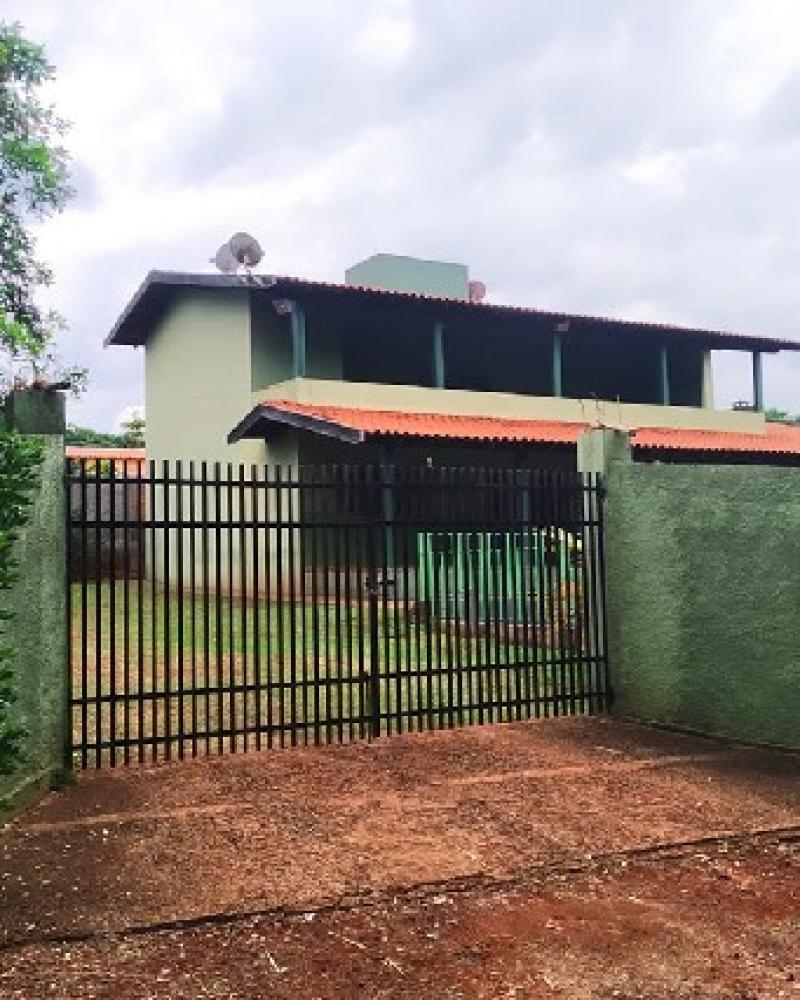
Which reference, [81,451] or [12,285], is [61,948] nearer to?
[12,285]

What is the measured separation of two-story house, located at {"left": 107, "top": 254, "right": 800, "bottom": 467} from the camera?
60.3ft

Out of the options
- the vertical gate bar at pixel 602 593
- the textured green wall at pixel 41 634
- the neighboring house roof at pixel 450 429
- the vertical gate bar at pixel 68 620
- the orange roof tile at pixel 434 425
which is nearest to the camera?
the textured green wall at pixel 41 634

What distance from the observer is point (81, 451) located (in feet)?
95.1

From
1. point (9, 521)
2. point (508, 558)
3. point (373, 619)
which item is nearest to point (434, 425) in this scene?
point (508, 558)

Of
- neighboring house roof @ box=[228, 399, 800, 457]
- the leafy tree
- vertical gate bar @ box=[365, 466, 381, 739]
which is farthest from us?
the leafy tree

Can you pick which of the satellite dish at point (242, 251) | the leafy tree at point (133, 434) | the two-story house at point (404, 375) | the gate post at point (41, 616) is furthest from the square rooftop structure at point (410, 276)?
the gate post at point (41, 616)

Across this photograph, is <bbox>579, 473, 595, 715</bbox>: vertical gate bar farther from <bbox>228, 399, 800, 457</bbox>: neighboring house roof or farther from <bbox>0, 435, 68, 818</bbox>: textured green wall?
<bbox>228, 399, 800, 457</bbox>: neighboring house roof

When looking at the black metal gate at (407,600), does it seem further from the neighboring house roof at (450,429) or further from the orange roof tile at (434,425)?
the orange roof tile at (434,425)

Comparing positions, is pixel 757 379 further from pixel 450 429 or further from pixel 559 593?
pixel 559 593

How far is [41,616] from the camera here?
5730 mm

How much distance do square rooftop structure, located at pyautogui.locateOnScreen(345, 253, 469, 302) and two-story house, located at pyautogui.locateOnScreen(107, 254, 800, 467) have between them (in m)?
0.04

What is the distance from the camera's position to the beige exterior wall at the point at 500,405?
61.9ft

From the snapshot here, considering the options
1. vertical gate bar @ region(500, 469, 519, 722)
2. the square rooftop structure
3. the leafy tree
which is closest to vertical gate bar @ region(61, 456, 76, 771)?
vertical gate bar @ region(500, 469, 519, 722)

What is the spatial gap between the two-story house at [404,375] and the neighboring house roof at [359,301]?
0.04 m
